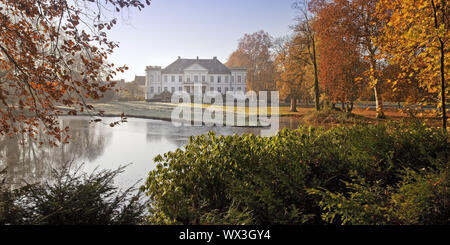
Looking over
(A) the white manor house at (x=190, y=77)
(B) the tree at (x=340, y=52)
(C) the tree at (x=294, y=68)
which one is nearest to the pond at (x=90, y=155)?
(B) the tree at (x=340, y=52)

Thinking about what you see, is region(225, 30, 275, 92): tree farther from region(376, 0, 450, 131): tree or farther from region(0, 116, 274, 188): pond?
region(376, 0, 450, 131): tree

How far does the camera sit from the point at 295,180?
9.25 feet

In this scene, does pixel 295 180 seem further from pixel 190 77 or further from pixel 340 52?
pixel 190 77

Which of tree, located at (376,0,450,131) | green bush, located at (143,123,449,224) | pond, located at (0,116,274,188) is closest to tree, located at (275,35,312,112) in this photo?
pond, located at (0,116,274,188)

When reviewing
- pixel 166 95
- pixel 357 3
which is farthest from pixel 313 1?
pixel 166 95

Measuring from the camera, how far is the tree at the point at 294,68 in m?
21.0

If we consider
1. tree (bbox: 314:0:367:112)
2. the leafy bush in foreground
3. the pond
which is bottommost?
the pond

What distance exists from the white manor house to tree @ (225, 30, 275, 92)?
750 inches

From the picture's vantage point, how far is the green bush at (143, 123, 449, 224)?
87.1 inches

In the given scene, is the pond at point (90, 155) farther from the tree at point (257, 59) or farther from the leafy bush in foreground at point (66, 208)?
the tree at point (257, 59)

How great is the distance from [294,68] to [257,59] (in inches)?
427

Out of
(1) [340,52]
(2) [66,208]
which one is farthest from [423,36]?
(1) [340,52]
